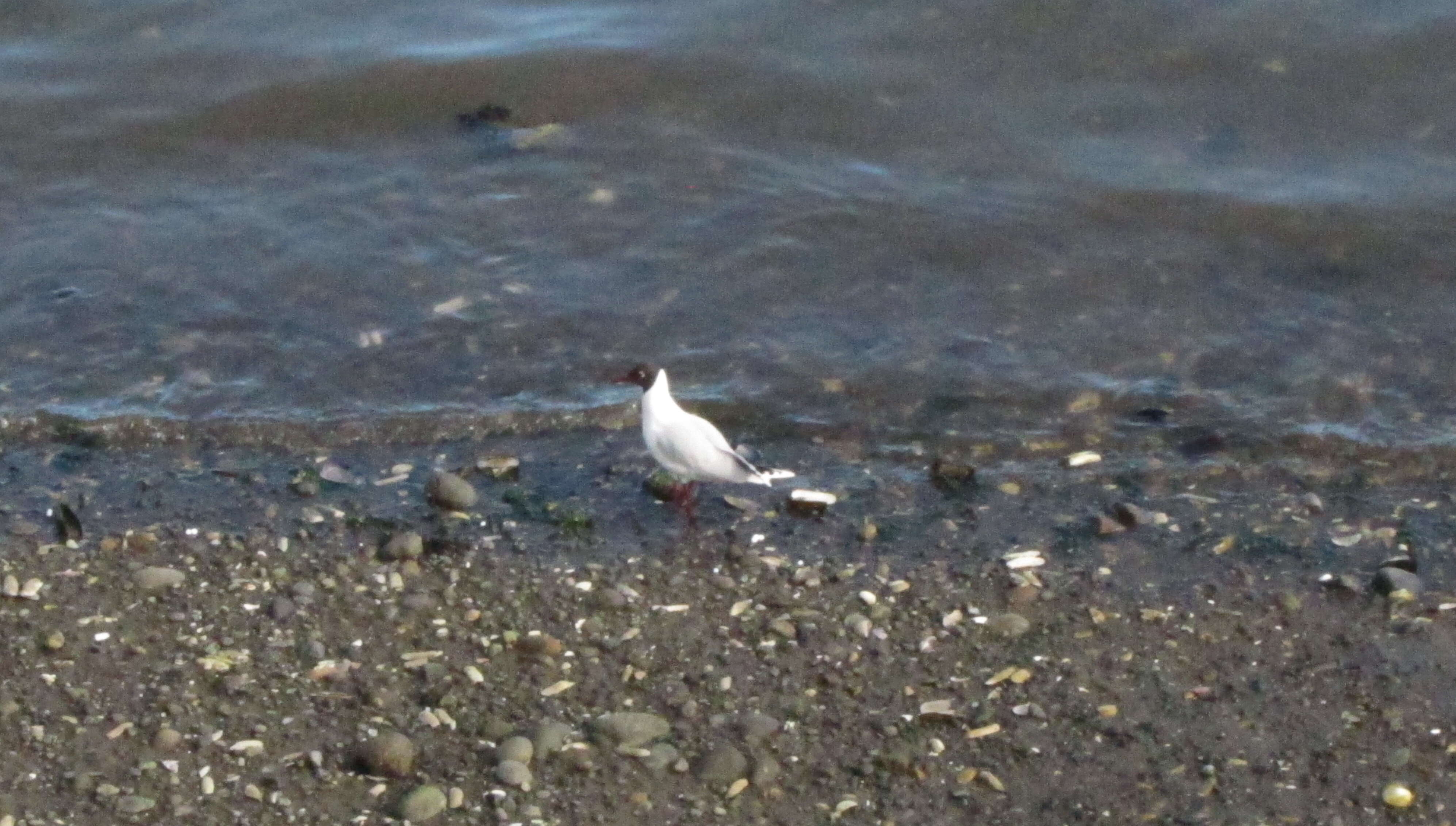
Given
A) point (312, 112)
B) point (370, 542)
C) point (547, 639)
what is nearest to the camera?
point (547, 639)

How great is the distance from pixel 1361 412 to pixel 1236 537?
5.12 feet

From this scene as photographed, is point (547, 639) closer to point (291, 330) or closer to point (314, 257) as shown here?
point (291, 330)

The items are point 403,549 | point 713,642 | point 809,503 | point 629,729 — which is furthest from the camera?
point 809,503

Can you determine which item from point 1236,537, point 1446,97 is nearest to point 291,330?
point 1236,537

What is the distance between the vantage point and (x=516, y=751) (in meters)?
5.39

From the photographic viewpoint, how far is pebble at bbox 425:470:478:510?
696 centimetres

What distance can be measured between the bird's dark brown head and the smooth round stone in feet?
8.01

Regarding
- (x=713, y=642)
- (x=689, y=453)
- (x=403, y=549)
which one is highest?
(x=689, y=453)

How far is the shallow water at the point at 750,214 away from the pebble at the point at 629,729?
2.51m

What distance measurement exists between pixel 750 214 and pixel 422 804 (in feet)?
17.8

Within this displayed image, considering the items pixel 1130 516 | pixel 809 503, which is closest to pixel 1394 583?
pixel 1130 516

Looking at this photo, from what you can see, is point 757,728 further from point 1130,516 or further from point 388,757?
point 1130,516

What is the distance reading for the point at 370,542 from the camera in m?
6.72

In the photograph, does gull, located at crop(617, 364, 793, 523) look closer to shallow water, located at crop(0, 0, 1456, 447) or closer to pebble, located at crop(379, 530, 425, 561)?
shallow water, located at crop(0, 0, 1456, 447)
